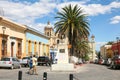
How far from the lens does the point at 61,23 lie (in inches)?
2186

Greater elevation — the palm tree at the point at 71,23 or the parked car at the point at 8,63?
the palm tree at the point at 71,23

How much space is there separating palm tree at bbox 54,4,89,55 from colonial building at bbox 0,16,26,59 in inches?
294

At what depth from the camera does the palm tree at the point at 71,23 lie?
54719 millimetres

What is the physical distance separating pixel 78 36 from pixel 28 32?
14331mm

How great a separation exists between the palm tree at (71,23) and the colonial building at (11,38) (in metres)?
7.47

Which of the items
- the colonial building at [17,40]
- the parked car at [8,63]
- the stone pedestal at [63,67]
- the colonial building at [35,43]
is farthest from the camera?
the colonial building at [35,43]

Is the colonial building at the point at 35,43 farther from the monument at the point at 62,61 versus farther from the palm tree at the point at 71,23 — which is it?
the monument at the point at 62,61

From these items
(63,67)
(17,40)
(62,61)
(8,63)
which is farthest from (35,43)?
(63,67)

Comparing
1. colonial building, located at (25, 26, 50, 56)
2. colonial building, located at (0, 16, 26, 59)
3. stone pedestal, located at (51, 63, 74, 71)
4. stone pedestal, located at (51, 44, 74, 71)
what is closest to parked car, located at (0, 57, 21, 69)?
stone pedestal, located at (51, 44, 74, 71)

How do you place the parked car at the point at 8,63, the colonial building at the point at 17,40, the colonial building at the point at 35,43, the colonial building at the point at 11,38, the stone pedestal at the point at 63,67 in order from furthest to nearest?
the colonial building at the point at 35,43 → the colonial building at the point at 17,40 → the colonial building at the point at 11,38 → the parked car at the point at 8,63 → the stone pedestal at the point at 63,67

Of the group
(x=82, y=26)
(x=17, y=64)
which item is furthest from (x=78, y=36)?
(x=17, y=64)

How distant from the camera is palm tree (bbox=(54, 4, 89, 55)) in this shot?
54719 mm

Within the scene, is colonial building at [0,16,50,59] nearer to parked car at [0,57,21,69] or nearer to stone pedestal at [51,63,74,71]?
parked car at [0,57,21,69]

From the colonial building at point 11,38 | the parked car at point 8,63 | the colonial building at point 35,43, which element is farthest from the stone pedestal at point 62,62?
the colonial building at point 35,43
